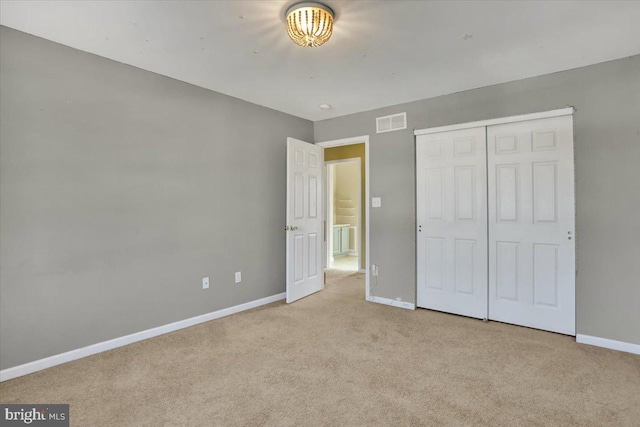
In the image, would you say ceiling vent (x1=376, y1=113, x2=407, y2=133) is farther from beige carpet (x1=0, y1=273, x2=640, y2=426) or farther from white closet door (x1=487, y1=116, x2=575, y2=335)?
beige carpet (x1=0, y1=273, x2=640, y2=426)

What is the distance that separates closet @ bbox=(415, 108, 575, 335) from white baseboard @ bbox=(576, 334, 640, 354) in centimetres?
10

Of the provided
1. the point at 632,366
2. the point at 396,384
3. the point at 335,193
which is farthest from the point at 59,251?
the point at 335,193

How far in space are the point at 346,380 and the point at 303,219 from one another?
233cm

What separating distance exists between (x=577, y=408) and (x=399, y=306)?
6.83 ft

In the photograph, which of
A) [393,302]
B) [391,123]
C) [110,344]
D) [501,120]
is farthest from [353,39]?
[110,344]

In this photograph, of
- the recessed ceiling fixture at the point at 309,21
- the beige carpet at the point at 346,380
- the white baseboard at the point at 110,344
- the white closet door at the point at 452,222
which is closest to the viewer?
the beige carpet at the point at 346,380

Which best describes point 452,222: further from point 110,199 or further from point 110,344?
point 110,344

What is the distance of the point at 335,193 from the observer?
8.04 m

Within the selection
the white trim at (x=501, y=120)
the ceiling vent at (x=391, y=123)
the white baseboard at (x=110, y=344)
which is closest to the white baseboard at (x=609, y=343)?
the white trim at (x=501, y=120)

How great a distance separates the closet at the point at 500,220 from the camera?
3.01 m

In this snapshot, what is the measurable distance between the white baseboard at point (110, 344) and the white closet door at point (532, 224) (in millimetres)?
2814

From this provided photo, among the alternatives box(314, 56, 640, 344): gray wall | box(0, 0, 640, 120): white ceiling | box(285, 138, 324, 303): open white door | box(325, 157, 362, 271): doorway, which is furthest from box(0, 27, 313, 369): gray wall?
box(325, 157, 362, 271): doorway

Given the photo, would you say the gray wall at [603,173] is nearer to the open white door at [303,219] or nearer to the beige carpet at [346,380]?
the beige carpet at [346,380]

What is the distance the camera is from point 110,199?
2.73 m
